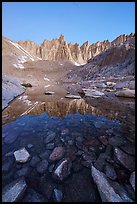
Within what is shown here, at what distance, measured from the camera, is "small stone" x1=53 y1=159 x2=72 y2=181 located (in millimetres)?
1837

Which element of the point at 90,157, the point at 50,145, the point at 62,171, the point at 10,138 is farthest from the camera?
the point at 10,138

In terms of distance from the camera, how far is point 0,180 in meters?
1.79

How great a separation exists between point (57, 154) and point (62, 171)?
0.50 meters

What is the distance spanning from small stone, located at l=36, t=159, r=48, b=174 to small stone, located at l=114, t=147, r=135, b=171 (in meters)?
1.43

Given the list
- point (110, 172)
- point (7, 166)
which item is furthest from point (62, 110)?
point (110, 172)

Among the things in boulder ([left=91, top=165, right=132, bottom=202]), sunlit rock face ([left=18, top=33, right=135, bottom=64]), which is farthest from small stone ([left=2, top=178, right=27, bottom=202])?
sunlit rock face ([left=18, top=33, right=135, bottom=64])

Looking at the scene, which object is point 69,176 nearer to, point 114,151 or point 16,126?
point 114,151

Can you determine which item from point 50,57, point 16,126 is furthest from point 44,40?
point 16,126

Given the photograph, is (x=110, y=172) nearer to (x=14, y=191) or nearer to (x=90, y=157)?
(x=90, y=157)

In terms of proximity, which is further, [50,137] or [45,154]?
[50,137]

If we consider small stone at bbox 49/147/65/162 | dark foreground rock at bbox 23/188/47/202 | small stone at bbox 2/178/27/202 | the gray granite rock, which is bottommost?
dark foreground rock at bbox 23/188/47/202

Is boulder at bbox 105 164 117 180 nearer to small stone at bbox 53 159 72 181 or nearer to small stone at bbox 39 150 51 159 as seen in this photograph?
small stone at bbox 53 159 72 181

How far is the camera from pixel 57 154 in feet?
7.89

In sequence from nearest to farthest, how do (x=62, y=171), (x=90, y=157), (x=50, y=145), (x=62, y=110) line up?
1. (x=62, y=171)
2. (x=90, y=157)
3. (x=50, y=145)
4. (x=62, y=110)
